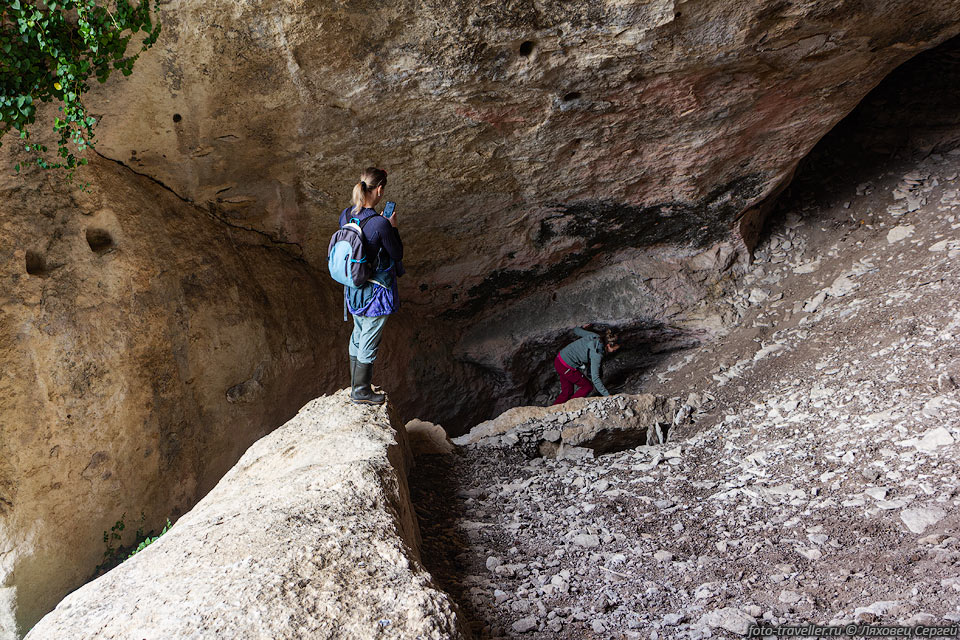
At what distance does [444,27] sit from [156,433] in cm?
325

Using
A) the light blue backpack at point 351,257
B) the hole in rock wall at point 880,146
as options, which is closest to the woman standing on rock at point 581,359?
the hole in rock wall at point 880,146

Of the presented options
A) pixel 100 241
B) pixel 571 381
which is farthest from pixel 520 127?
pixel 100 241

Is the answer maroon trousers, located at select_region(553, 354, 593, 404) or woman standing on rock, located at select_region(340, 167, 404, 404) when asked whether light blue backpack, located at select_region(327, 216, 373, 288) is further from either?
maroon trousers, located at select_region(553, 354, 593, 404)

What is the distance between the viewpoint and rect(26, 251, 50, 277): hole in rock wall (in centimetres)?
384

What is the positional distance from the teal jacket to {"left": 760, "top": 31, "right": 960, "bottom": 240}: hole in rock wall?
1763 millimetres

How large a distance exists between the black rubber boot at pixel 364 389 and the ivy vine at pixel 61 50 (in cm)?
209

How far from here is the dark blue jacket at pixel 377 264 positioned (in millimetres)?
3164

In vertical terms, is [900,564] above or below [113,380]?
below

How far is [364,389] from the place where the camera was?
356cm

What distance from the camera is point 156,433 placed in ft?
14.1

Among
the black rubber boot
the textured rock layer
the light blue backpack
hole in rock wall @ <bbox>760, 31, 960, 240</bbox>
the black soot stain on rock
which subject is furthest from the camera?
the black soot stain on rock

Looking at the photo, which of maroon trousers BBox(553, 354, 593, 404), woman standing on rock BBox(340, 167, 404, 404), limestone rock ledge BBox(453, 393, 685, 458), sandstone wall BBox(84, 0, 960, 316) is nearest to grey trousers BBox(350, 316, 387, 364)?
woman standing on rock BBox(340, 167, 404, 404)

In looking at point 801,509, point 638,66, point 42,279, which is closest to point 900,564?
point 801,509

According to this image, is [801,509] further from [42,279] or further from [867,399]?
[42,279]
